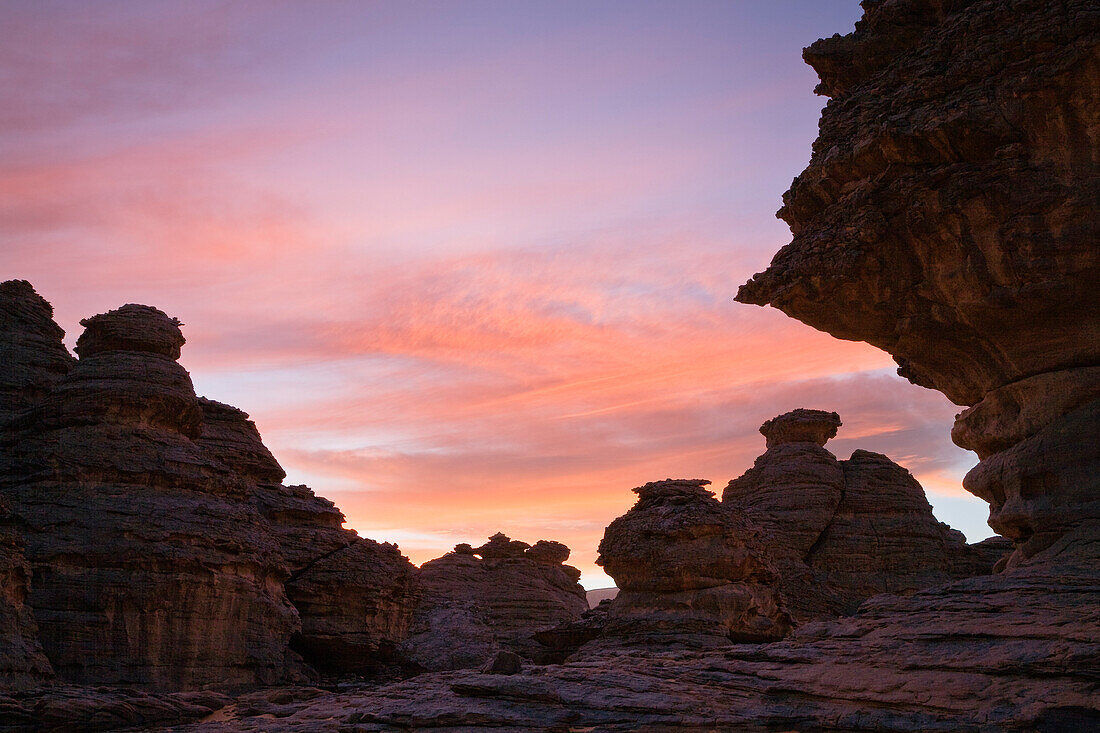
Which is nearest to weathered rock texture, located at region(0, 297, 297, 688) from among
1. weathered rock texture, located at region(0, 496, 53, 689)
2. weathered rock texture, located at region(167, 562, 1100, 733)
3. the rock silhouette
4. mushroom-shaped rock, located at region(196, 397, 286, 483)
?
weathered rock texture, located at region(0, 496, 53, 689)

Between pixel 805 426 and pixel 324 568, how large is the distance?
2920 cm

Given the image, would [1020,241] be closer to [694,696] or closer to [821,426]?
[694,696]

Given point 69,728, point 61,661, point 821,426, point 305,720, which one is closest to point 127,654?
point 61,661

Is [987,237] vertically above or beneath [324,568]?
above

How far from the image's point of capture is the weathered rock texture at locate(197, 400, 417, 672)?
37594 mm

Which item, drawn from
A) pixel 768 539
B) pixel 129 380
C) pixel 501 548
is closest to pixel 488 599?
pixel 501 548

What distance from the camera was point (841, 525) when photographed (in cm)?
4988

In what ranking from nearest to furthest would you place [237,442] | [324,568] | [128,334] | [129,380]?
[129,380] < [128,334] < [324,568] < [237,442]

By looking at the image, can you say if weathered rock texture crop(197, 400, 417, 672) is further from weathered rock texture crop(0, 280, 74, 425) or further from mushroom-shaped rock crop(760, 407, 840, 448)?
mushroom-shaped rock crop(760, 407, 840, 448)

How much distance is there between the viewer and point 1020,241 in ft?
57.7

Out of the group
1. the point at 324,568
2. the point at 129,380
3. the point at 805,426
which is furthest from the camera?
the point at 805,426

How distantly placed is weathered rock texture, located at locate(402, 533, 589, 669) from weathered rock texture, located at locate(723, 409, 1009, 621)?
12.7 m

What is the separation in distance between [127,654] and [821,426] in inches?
1563

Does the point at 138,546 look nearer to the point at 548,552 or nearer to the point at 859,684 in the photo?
the point at 859,684
